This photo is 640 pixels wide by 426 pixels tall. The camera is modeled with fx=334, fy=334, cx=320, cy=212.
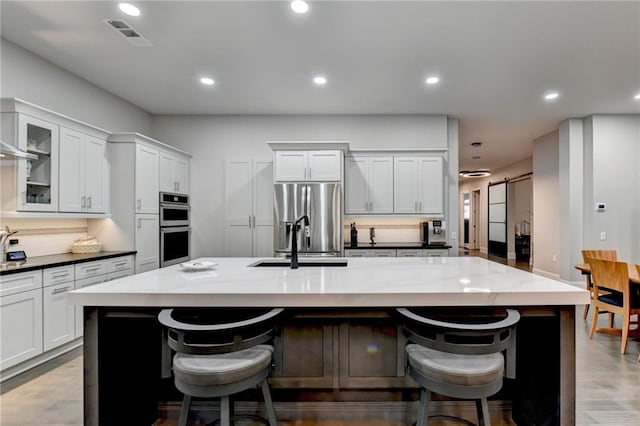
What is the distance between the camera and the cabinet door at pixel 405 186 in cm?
506

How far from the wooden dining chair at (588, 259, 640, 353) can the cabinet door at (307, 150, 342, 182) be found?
3088 millimetres

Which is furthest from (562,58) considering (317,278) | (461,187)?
(461,187)

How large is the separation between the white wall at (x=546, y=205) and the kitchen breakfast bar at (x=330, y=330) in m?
5.25

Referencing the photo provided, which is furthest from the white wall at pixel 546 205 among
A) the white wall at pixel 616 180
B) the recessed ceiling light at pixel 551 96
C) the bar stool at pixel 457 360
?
the bar stool at pixel 457 360

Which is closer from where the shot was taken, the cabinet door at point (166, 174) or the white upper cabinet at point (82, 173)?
the white upper cabinet at point (82, 173)

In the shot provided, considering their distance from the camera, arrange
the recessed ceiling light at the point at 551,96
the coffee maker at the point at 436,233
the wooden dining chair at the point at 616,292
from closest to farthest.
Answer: the wooden dining chair at the point at 616,292 → the recessed ceiling light at the point at 551,96 → the coffee maker at the point at 436,233

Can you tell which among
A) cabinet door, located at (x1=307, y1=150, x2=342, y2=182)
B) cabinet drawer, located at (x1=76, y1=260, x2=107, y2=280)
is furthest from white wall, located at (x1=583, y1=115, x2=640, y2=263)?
cabinet drawer, located at (x1=76, y1=260, x2=107, y2=280)

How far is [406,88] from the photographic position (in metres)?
4.24

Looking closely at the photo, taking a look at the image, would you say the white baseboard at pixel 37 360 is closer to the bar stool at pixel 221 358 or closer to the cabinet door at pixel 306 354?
the bar stool at pixel 221 358

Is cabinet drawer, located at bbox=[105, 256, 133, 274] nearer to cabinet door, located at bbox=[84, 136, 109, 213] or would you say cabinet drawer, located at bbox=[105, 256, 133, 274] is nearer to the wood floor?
cabinet door, located at bbox=[84, 136, 109, 213]

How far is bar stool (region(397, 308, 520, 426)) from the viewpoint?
1.37 meters

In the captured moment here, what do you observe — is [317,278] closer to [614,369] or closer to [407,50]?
[407,50]

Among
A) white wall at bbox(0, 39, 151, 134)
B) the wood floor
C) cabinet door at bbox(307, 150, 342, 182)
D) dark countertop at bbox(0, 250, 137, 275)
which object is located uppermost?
white wall at bbox(0, 39, 151, 134)

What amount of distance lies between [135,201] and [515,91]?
5011 mm
